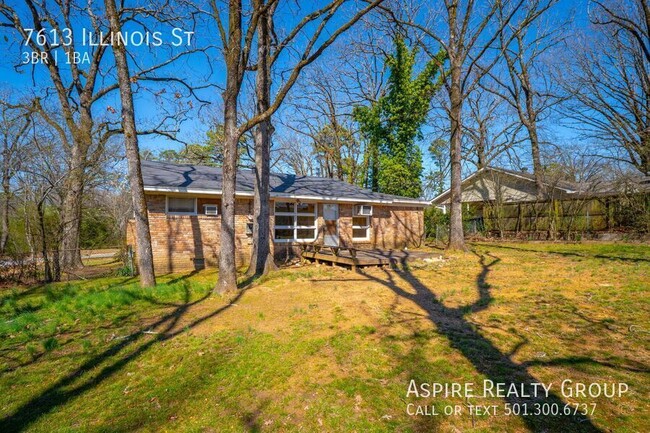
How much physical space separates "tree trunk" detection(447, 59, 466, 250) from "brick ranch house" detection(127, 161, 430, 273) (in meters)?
2.79

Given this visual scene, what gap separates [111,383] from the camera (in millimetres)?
3730

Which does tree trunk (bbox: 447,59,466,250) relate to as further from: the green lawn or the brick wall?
the green lawn

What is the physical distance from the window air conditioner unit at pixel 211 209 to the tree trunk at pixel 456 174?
9784 millimetres

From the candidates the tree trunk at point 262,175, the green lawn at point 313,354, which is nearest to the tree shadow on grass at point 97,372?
the green lawn at point 313,354

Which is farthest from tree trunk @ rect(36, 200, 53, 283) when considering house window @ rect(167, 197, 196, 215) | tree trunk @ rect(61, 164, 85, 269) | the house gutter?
house window @ rect(167, 197, 196, 215)

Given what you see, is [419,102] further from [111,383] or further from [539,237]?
[111,383]

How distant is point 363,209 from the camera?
49.1ft

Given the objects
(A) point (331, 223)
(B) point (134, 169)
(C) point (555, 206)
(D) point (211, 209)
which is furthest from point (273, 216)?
(C) point (555, 206)

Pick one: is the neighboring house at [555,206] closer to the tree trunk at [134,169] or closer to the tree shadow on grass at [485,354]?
the tree shadow on grass at [485,354]

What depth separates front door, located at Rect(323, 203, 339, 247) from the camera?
14.3 m

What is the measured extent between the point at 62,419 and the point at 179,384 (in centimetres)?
104

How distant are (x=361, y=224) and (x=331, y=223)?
2.10 m

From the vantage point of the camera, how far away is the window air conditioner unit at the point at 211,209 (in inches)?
458

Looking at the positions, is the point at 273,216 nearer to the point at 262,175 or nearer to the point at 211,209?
the point at 211,209
